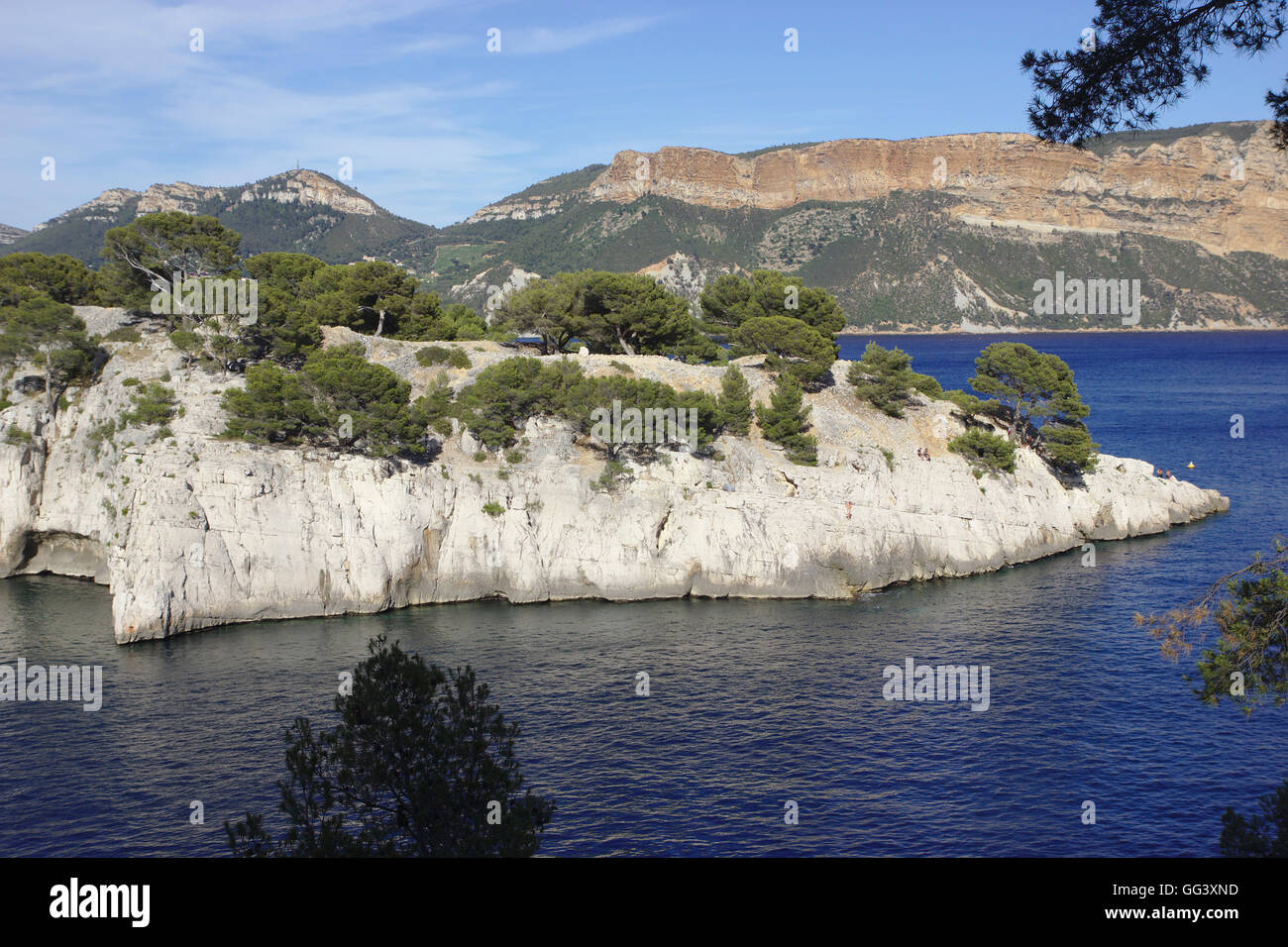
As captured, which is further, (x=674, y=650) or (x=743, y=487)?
(x=743, y=487)

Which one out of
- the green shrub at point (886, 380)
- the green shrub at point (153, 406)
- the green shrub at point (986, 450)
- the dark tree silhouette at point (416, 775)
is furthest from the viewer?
the green shrub at point (886, 380)

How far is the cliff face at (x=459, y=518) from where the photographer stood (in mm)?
50375

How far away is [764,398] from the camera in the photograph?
6372cm

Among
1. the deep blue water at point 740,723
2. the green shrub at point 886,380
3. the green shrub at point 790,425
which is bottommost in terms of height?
the deep blue water at point 740,723

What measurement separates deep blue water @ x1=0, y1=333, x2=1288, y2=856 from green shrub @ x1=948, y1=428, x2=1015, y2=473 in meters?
7.28

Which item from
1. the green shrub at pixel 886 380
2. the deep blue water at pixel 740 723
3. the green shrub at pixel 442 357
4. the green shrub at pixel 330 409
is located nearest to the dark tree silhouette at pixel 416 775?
the deep blue water at pixel 740 723

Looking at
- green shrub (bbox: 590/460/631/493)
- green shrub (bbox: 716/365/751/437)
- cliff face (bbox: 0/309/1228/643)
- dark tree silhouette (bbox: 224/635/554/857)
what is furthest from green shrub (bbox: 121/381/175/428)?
dark tree silhouette (bbox: 224/635/554/857)

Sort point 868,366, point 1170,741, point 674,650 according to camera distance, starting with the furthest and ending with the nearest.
A: point 868,366 → point 674,650 → point 1170,741

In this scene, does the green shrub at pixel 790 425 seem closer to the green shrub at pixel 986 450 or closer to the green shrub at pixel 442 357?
the green shrub at pixel 986 450

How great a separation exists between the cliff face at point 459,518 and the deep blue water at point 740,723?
2.20 meters

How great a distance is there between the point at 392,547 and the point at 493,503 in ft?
20.5
